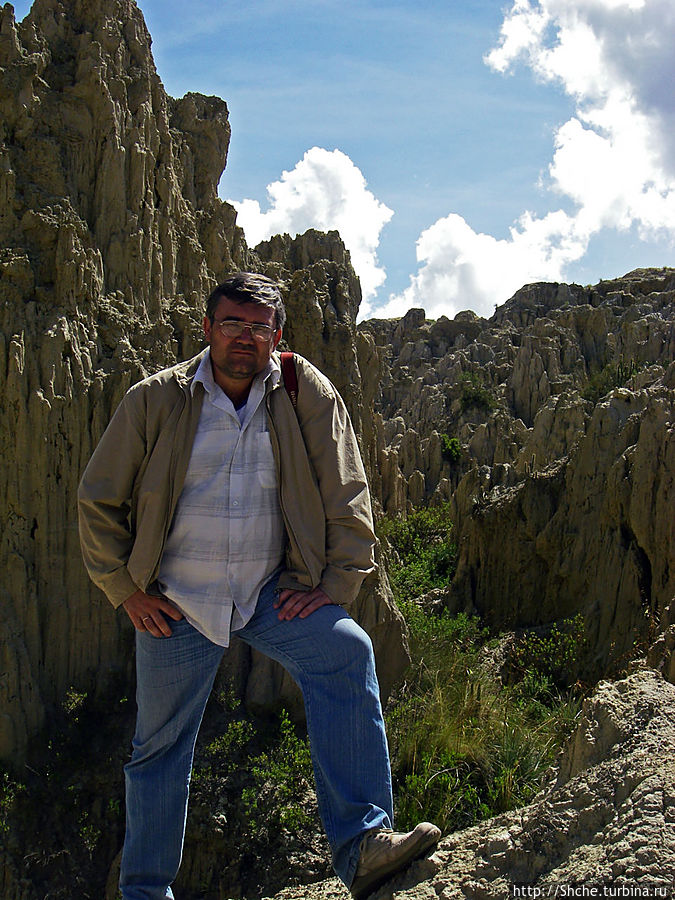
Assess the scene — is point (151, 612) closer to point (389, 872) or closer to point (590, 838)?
point (389, 872)

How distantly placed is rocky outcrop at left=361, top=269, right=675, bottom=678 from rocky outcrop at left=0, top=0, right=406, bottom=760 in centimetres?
340

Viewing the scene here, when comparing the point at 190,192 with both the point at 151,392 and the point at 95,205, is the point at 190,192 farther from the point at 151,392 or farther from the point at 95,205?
the point at 151,392

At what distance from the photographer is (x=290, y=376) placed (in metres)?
3.21

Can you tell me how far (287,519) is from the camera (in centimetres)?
305

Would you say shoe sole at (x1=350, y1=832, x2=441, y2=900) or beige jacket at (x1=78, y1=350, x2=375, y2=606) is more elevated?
beige jacket at (x1=78, y1=350, x2=375, y2=606)

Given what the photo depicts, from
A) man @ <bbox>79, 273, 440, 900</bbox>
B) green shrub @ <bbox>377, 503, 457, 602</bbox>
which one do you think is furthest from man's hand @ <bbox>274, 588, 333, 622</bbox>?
green shrub @ <bbox>377, 503, 457, 602</bbox>

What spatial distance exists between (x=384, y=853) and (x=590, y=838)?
2.34ft

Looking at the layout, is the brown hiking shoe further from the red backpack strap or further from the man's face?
the man's face

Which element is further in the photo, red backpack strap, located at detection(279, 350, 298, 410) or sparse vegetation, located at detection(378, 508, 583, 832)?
sparse vegetation, located at detection(378, 508, 583, 832)

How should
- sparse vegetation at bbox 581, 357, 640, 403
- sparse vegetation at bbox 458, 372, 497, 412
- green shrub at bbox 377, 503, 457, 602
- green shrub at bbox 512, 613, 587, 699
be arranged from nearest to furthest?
green shrub at bbox 512, 613, 587, 699 < green shrub at bbox 377, 503, 457, 602 < sparse vegetation at bbox 581, 357, 640, 403 < sparse vegetation at bbox 458, 372, 497, 412

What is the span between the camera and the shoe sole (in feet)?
9.25

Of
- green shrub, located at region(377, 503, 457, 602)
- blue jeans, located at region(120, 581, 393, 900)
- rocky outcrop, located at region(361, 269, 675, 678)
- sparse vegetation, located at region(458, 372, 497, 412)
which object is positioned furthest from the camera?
sparse vegetation, located at region(458, 372, 497, 412)

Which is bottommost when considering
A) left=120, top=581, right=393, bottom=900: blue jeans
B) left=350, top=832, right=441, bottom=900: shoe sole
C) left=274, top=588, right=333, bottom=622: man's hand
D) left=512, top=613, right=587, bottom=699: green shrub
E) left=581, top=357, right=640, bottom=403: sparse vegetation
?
left=512, top=613, right=587, bottom=699: green shrub

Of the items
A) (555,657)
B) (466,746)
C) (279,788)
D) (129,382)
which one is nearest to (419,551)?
(555,657)
